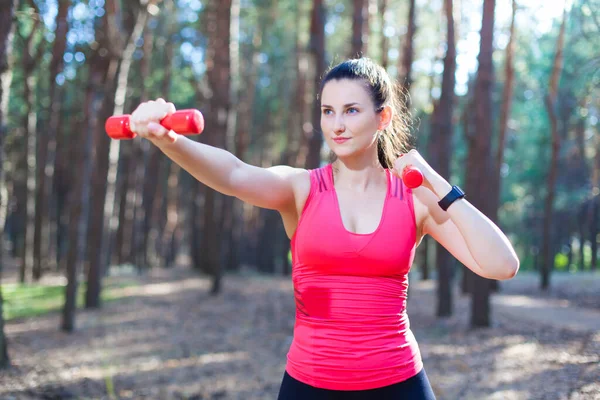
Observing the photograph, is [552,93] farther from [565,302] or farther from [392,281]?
[392,281]

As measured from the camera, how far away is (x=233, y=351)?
10430 mm

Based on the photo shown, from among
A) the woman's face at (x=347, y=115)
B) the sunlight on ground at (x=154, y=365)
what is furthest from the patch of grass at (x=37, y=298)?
the woman's face at (x=347, y=115)

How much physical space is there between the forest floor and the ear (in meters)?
4.67

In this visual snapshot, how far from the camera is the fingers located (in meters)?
2.25

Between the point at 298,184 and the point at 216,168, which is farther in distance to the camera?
the point at 298,184

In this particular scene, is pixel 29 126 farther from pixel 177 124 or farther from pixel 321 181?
pixel 177 124

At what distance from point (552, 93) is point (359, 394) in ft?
64.3

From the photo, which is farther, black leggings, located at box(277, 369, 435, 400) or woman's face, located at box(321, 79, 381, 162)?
woman's face, located at box(321, 79, 381, 162)

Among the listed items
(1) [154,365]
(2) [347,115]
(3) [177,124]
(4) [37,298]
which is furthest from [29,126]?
(3) [177,124]

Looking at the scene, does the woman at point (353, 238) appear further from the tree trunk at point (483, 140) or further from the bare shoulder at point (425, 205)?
the tree trunk at point (483, 140)

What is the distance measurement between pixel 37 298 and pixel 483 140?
11059mm

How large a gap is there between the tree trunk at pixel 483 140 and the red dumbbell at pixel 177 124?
10.7m

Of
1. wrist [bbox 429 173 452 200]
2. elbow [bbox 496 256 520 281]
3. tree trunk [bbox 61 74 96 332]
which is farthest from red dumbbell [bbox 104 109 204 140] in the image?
tree trunk [bbox 61 74 96 332]

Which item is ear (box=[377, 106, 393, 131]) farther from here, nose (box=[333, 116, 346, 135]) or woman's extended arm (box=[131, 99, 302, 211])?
woman's extended arm (box=[131, 99, 302, 211])
